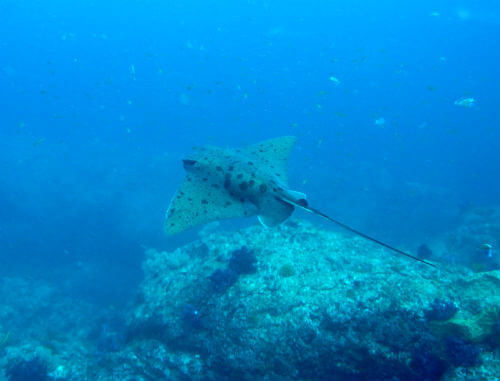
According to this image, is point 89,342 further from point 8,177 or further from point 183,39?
point 183,39

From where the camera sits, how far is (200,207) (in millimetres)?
5840

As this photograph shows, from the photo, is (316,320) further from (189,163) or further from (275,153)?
(189,163)

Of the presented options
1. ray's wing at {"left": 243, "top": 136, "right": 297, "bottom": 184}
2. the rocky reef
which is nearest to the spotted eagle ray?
ray's wing at {"left": 243, "top": 136, "right": 297, "bottom": 184}

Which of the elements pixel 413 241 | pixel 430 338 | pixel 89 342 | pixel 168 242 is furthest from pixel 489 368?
pixel 413 241

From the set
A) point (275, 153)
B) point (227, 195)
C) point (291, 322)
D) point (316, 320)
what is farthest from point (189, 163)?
point (316, 320)

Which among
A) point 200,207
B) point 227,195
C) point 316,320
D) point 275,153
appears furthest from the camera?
point 275,153

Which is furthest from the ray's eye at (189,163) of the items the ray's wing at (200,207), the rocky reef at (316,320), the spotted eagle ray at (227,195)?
the rocky reef at (316,320)

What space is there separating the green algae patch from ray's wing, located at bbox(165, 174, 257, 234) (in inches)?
162

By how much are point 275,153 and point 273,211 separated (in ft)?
9.57

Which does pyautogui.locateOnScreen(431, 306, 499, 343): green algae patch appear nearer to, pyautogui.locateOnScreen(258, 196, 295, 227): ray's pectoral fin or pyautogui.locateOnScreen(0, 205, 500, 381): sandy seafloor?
pyautogui.locateOnScreen(0, 205, 500, 381): sandy seafloor

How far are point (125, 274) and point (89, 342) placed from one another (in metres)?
5.38

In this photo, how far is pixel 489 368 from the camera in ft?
16.6

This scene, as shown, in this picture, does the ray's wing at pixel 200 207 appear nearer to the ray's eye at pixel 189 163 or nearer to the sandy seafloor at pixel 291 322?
the ray's eye at pixel 189 163

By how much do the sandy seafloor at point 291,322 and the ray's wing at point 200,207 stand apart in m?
3.02
